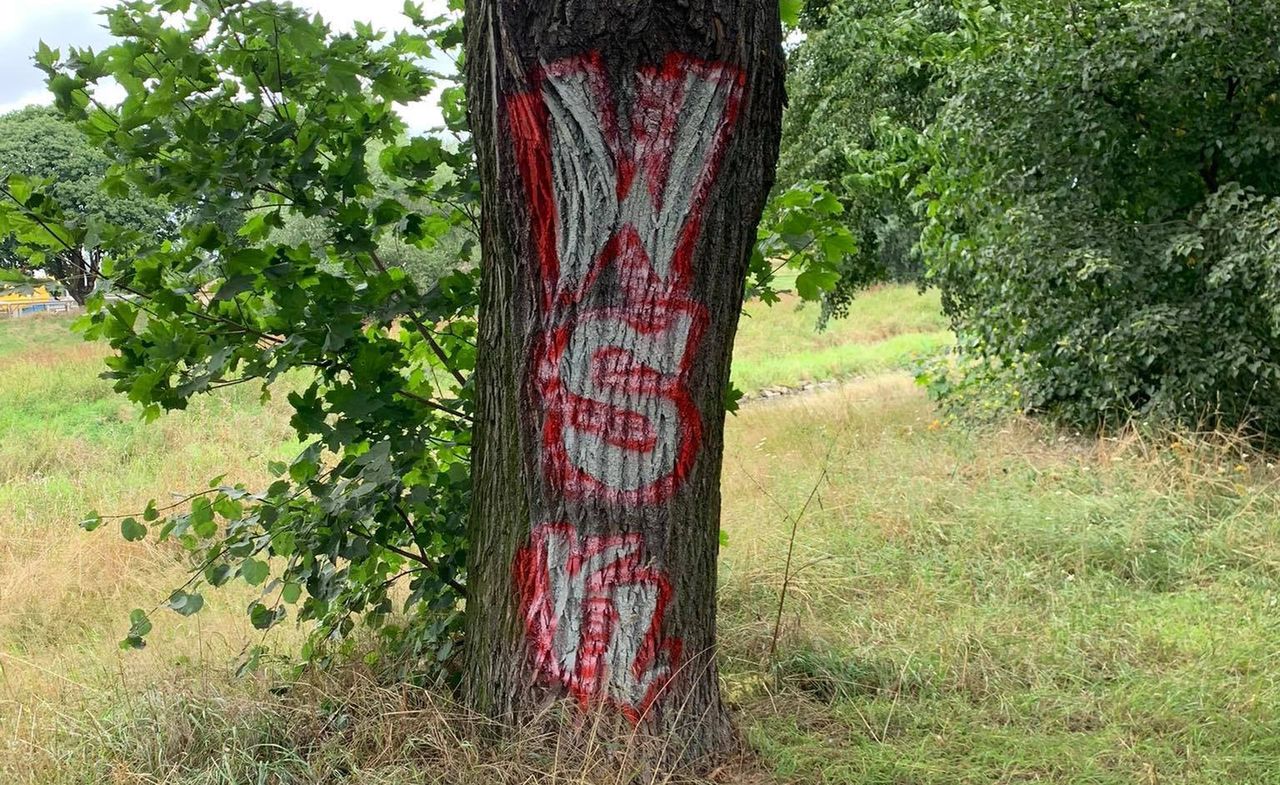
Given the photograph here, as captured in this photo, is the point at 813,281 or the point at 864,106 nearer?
the point at 813,281

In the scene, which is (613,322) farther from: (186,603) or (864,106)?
(864,106)

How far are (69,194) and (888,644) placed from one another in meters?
31.1

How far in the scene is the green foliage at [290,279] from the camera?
2.58m

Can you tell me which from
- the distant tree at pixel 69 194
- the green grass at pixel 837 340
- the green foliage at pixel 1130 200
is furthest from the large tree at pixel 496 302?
the green grass at pixel 837 340

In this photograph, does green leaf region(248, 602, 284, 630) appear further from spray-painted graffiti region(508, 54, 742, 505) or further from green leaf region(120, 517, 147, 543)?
spray-painted graffiti region(508, 54, 742, 505)

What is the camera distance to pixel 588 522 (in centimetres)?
230

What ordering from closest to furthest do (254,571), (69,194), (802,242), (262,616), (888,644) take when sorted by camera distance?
(254,571) < (262,616) < (802,242) < (888,644) < (69,194)

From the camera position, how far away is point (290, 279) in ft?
8.76

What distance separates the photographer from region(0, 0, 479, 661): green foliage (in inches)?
102

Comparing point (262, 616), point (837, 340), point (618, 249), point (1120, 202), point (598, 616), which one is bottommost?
point (837, 340)

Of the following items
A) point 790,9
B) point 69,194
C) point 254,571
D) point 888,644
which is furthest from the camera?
point 69,194

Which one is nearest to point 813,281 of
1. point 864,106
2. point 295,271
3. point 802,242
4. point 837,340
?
point 802,242

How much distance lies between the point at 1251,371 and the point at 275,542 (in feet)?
18.0

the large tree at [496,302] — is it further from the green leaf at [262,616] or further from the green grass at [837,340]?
the green grass at [837,340]
